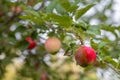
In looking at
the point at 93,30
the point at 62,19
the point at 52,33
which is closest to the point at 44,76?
the point at 52,33

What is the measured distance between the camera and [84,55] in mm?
1346

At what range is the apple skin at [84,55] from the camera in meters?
1.33

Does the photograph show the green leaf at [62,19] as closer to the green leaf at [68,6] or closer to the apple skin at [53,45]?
the green leaf at [68,6]

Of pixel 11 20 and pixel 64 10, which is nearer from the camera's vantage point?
pixel 64 10

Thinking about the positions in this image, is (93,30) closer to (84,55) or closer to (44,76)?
(84,55)

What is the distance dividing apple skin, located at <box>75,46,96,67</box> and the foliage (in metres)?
0.05

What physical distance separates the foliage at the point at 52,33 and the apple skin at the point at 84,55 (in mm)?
45

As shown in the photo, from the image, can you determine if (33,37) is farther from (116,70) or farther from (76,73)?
(76,73)

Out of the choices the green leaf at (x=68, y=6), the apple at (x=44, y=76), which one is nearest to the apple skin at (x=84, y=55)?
the green leaf at (x=68, y=6)

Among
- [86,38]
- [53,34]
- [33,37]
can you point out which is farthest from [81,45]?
[33,37]

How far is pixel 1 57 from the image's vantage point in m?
2.54

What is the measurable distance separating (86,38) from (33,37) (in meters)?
0.56

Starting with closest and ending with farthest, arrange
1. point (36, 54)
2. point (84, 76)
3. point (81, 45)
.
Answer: point (81, 45) < point (36, 54) < point (84, 76)

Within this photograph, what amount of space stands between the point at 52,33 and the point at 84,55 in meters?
0.28
